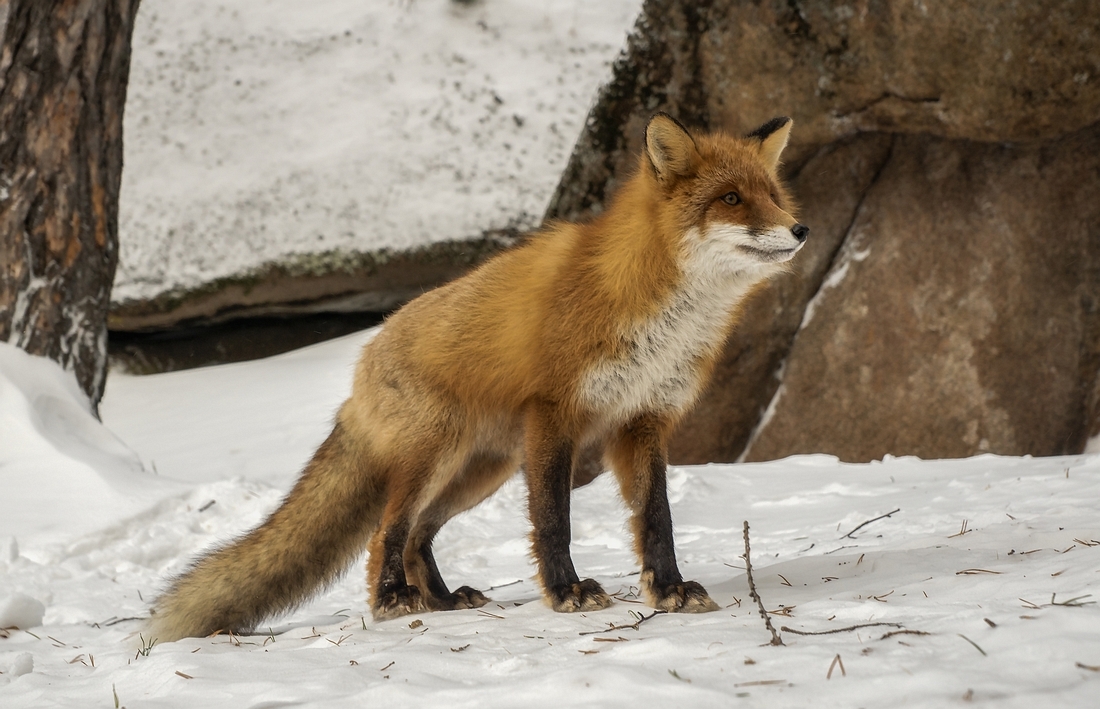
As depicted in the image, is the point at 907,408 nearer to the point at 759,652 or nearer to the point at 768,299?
the point at 768,299

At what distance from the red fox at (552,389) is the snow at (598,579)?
0.19 m

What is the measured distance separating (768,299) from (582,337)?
13.4ft

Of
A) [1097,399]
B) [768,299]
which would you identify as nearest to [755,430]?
[768,299]

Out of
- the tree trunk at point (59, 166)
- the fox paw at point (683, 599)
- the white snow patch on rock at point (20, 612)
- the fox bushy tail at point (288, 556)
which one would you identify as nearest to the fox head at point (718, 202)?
the fox paw at point (683, 599)

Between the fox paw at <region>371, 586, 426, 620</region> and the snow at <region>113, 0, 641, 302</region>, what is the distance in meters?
5.39

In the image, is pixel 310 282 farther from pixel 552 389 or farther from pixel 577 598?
pixel 577 598

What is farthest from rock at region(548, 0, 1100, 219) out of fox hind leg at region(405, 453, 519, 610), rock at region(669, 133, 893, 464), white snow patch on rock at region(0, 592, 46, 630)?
white snow patch on rock at region(0, 592, 46, 630)

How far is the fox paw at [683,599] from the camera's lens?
2.97 meters

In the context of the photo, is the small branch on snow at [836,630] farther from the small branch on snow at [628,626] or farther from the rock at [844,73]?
the rock at [844,73]

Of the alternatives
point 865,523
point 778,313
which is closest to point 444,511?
point 865,523

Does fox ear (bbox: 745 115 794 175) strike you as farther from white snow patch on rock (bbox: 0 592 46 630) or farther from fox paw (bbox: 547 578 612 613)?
white snow patch on rock (bbox: 0 592 46 630)

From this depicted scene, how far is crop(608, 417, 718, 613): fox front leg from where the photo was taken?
10.3ft

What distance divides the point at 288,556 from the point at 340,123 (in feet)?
22.1

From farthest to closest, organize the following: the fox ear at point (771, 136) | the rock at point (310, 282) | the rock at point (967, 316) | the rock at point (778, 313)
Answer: the rock at point (310, 282) → the rock at point (778, 313) → the rock at point (967, 316) → the fox ear at point (771, 136)
